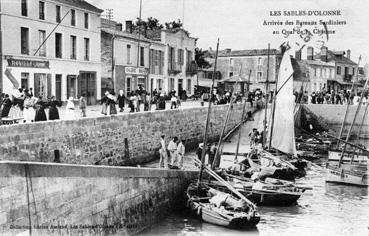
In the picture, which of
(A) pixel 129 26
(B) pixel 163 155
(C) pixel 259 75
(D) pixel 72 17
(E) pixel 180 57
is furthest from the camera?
(C) pixel 259 75

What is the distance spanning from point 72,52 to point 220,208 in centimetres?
2211

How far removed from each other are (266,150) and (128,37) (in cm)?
1789

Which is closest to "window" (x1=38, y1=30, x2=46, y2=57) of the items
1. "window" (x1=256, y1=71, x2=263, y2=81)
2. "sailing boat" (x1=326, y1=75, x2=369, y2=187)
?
"sailing boat" (x1=326, y1=75, x2=369, y2=187)

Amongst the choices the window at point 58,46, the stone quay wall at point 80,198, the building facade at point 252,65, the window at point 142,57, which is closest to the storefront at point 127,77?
the window at point 142,57

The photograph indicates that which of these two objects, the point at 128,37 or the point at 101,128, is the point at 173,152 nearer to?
the point at 101,128

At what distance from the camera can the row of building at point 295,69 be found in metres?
59.8

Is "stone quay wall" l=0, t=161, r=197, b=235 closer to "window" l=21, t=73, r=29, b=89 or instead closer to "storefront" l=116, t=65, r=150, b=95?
"window" l=21, t=73, r=29, b=89

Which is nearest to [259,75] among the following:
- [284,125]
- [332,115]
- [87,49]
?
[332,115]

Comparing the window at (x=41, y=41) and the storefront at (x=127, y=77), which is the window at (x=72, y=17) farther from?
the storefront at (x=127, y=77)

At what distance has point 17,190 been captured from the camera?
9.82 meters

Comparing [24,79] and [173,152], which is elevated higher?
[24,79]

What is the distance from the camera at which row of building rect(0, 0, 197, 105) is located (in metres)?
28.5

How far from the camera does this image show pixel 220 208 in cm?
1648

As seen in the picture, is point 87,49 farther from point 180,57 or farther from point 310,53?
point 310,53
